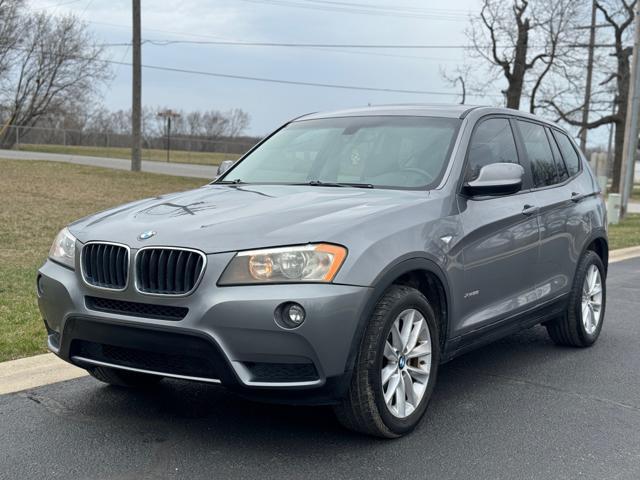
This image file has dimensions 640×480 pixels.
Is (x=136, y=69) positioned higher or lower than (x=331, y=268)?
higher

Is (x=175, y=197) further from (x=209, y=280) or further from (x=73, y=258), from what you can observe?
(x=209, y=280)

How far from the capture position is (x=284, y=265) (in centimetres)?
346

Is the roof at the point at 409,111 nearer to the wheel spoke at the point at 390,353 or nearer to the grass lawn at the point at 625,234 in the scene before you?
the wheel spoke at the point at 390,353

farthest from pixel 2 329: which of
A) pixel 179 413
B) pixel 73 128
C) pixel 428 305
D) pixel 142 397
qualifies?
pixel 73 128

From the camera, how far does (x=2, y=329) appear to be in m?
5.74

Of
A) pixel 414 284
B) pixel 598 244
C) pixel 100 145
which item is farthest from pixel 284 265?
pixel 100 145

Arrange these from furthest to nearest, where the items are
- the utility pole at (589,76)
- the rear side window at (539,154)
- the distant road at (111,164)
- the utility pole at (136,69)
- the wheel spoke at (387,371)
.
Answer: the utility pole at (589,76) → the distant road at (111,164) → the utility pole at (136,69) → the rear side window at (539,154) → the wheel spoke at (387,371)

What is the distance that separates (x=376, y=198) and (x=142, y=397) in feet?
5.93

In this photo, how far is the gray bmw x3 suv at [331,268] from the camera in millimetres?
3408

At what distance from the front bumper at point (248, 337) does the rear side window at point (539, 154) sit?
8.04 feet

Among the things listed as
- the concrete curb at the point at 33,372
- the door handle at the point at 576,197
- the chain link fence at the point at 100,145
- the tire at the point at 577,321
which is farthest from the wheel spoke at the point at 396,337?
the chain link fence at the point at 100,145

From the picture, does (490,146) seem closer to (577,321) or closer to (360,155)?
(360,155)

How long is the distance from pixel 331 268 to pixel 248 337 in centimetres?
48

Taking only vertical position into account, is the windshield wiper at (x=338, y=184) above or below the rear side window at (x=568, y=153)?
below
